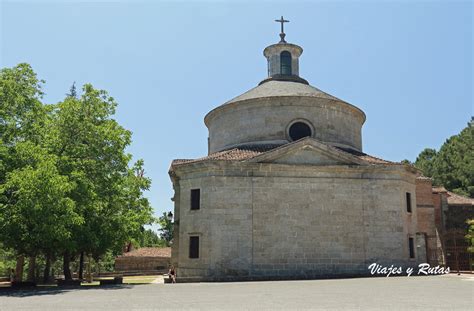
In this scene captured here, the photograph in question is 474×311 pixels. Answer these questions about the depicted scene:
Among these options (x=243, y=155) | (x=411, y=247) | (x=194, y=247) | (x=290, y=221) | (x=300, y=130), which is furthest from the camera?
(x=300, y=130)

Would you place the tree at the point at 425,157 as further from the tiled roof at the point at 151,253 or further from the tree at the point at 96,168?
the tree at the point at 96,168

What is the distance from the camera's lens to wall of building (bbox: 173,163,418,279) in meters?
23.2

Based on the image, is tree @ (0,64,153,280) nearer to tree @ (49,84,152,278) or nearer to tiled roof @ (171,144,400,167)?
tree @ (49,84,152,278)

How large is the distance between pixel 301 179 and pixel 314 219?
2.19m

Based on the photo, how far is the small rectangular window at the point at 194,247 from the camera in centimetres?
2361

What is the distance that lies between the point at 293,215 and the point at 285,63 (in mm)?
13804

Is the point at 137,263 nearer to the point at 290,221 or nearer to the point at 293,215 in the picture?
the point at 290,221

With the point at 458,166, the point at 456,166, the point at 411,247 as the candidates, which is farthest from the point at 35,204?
the point at 456,166

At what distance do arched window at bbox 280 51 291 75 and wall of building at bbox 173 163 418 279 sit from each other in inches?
450

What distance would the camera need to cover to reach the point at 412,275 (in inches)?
956

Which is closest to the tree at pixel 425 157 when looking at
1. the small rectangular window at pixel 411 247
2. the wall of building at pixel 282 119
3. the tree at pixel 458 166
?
the tree at pixel 458 166

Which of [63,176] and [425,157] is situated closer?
[63,176]

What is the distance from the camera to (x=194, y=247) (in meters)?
23.7

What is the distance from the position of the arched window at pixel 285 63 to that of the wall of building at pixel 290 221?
1142 cm
